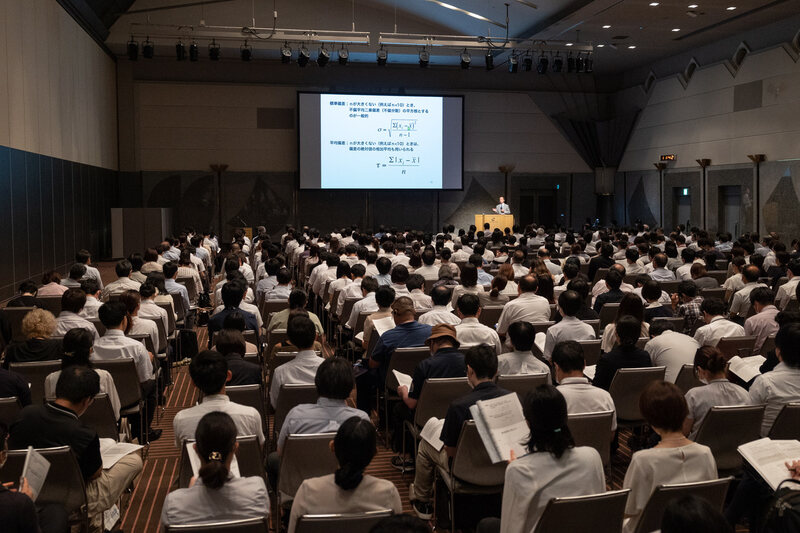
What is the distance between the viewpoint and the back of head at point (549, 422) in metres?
2.83

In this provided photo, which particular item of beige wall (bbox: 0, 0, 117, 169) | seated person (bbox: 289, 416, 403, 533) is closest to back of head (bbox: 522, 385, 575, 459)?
seated person (bbox: 289, 416, 403, 533)

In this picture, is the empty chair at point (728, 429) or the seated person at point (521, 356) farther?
the seated person at point (521, 356)

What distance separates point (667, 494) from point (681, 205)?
780 inches

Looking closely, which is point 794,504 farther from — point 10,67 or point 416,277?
point 10,67

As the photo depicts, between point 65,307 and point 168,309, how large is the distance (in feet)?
4.63

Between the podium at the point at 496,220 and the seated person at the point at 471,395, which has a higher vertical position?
the podium at the point at 496,220

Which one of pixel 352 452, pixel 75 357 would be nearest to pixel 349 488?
pixel 352 452

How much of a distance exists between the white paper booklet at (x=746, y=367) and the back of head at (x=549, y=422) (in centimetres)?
222

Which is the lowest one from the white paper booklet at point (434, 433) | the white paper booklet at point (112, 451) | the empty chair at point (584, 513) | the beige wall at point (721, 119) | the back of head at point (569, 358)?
the white paper booklet at point (112, 451)

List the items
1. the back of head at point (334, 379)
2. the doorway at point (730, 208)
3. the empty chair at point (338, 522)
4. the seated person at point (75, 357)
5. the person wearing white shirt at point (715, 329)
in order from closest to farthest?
the empty chair at point (338, 522) < the back of head at point (334, 379) < the seated person at point (75, 357) < the person wearing white shirt at point (715, 329) < the doorway at point (730, 208)

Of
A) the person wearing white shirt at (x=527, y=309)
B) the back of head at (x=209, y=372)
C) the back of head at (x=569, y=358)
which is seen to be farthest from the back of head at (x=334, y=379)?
the person wearing white shirt at (x=527, y=309)

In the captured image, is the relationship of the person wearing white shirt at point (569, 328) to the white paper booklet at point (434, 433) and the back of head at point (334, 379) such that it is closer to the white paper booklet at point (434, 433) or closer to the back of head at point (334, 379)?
the white paper booklet at point (434, 433)

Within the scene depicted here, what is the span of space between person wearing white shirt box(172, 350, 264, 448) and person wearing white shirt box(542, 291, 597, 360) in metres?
2.67

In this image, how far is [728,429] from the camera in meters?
3.81
